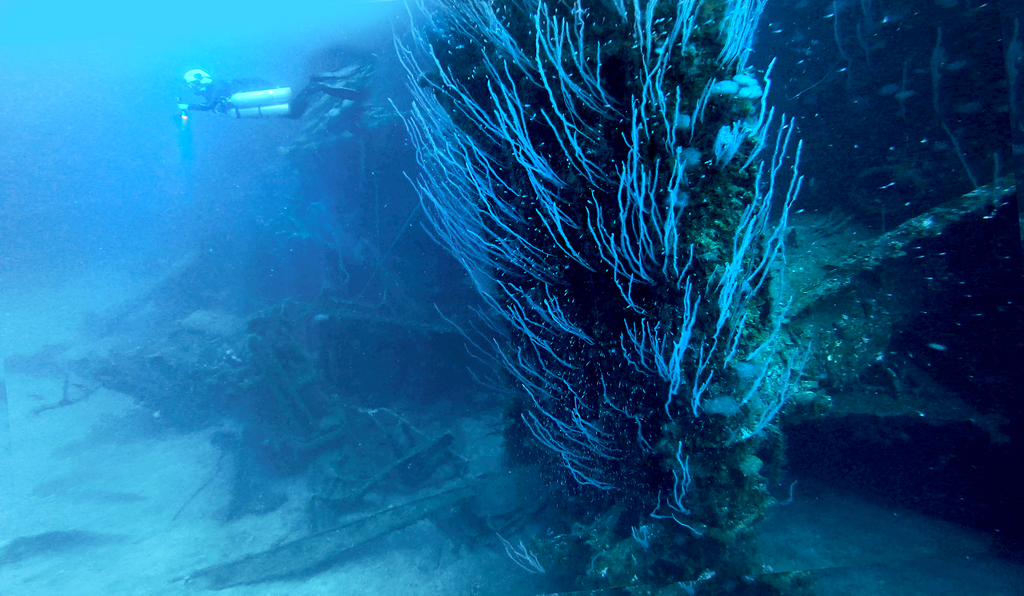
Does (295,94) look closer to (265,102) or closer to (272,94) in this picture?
(272,94)

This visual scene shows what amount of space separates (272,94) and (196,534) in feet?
31.1

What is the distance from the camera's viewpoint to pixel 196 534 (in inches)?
246

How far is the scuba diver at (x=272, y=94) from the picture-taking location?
8328 mm

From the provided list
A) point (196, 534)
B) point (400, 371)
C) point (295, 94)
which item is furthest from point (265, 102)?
point (196, 534)

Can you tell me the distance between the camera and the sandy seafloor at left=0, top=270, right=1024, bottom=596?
3414 millimetres

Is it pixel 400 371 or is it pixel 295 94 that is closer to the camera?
pixel 400 371

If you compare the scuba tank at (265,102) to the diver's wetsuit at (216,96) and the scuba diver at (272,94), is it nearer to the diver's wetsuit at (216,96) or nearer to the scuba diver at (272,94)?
the scuba diver at (272,94)

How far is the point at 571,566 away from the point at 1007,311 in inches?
167

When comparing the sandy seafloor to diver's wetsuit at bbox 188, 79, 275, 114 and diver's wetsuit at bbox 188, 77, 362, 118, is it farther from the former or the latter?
diver's wetsuit at bbox 188, 79, 275, 114

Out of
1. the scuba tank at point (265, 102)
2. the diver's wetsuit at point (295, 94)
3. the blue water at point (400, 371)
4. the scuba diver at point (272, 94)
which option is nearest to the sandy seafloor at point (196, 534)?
the blue water at point (400, 371)

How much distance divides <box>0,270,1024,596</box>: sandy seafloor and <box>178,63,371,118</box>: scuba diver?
7.52 metres

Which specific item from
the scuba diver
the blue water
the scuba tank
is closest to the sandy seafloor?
the blue water

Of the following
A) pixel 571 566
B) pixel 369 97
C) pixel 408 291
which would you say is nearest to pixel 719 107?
pixel 571 566

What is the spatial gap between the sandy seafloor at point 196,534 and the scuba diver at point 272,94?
24.7ft
